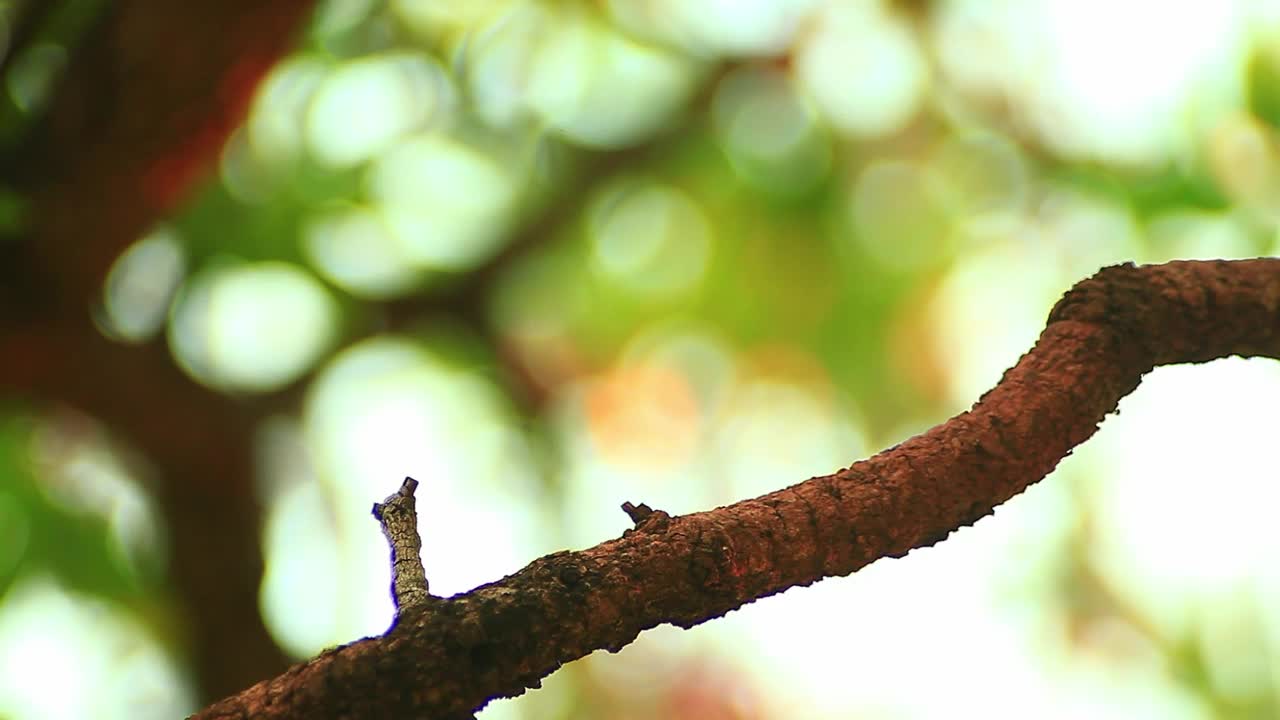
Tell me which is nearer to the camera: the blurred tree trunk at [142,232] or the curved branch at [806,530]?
the curved branch at [806,530]

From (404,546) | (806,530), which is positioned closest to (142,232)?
(404,546)

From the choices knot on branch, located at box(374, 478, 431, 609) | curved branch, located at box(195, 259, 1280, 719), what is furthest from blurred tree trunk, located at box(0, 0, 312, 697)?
curved branch, located at box(195, 259, 1280, 719)

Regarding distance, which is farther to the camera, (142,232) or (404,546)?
(142,232)

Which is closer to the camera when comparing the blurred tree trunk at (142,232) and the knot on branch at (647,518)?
the knot on branch at (647,518)

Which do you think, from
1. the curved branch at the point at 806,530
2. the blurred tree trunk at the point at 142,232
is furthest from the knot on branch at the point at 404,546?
the blurred tree trunk at the point at 142,232

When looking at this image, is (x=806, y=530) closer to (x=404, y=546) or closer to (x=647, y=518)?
(x=647, y=518)

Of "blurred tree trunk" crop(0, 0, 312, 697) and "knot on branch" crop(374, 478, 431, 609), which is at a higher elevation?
"blurred tree trunk" crop(0, 0, 312, 697)

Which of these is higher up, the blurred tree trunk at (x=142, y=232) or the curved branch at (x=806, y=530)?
the blurred tree trunk at (x=142, y=232)

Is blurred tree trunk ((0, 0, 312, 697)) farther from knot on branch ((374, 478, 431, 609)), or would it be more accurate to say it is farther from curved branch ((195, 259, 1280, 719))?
curved branch ((195, 259, 1280, 719))

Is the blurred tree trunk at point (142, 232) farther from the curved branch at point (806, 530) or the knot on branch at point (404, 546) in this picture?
the curved branch at point (806, 530)
